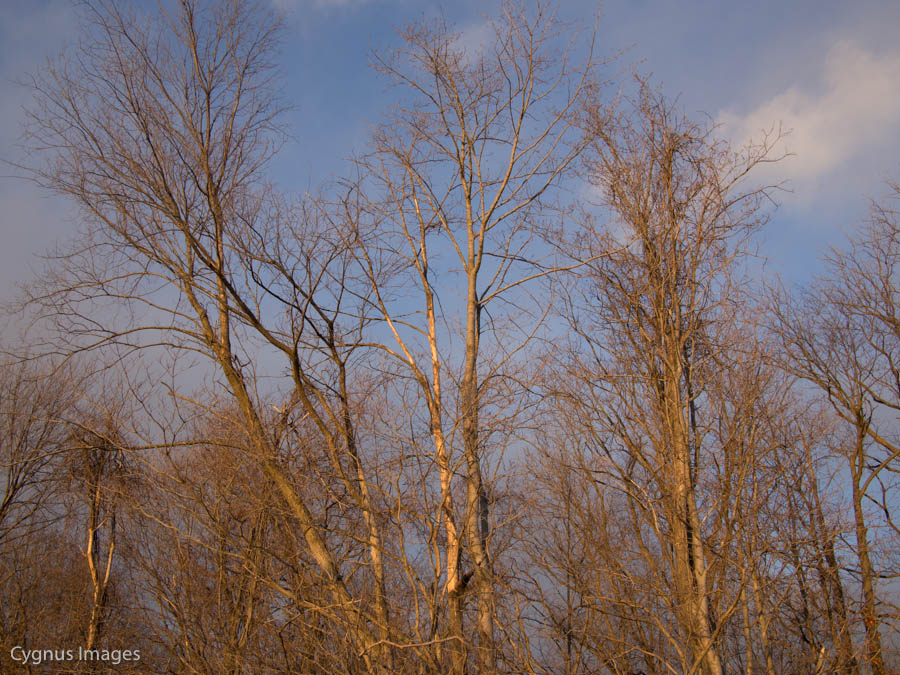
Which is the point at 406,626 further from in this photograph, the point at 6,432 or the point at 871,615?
the point at 6,432

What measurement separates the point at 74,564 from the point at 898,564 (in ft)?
57.1

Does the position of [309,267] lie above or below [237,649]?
above

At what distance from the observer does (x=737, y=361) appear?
7324 mm

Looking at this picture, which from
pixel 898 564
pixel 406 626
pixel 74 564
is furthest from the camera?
pixel 74 564

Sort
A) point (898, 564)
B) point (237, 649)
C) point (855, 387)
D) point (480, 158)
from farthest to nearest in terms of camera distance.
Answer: point (855, 387)
point (898, 564)
point (480, 158)
point (237, 649)

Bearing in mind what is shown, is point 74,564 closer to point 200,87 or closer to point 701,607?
point 200,87

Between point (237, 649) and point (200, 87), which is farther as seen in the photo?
point (200, 87)

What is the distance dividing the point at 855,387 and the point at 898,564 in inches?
139

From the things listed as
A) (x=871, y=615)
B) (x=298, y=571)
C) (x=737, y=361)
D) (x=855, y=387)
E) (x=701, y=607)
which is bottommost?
(x=871, y=615)

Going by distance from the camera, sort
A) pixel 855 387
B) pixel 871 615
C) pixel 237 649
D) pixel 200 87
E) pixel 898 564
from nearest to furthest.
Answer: pixel 237 649, pixel 200 87, pixel 871 615, pixel 898 564, pixel 855 387

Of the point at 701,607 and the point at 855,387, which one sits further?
the point at 855,387

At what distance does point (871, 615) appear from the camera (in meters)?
11.0

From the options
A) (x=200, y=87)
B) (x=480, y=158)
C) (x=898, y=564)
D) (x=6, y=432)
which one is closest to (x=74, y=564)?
(x=6, y=432)

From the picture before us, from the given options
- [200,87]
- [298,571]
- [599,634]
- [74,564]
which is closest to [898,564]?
[599,634]
